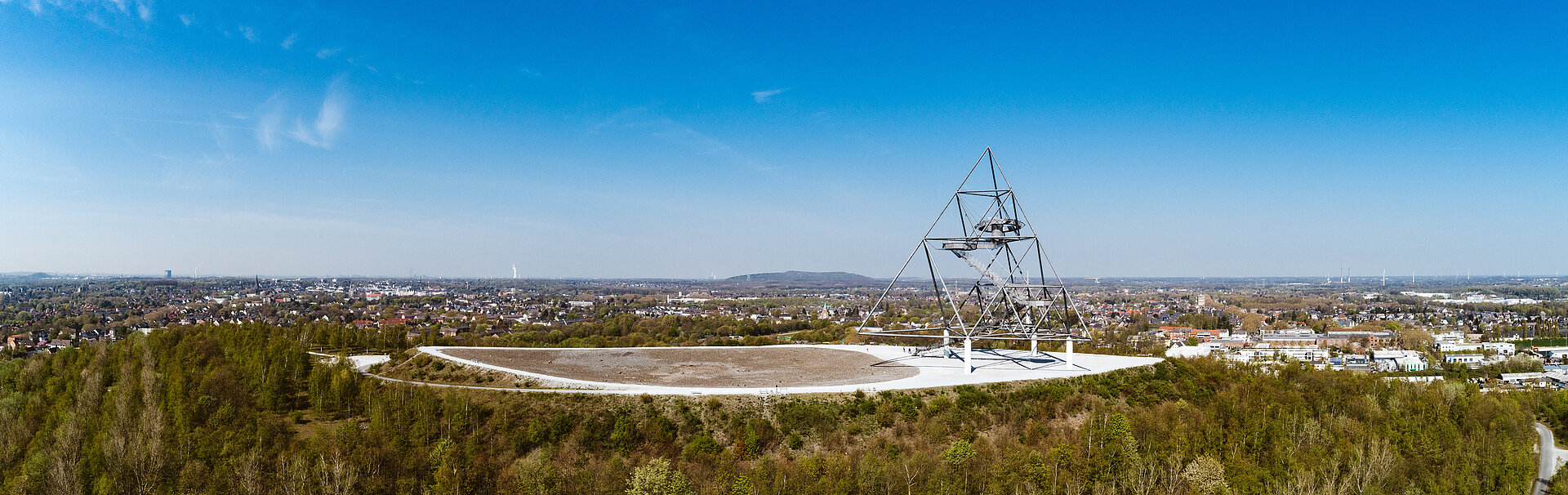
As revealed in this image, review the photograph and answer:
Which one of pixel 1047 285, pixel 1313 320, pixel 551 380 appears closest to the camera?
pixel 551 380

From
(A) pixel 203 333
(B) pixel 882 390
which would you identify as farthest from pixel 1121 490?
(A) pixel 203 333

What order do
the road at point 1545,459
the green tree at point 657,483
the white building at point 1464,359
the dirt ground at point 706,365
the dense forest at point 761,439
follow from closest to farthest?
the green tree at point 657,483 → the dense forest at point 761,439 → the road at point 1545,459 → the dirt ground at point 706,365 → the white building at point 1464,359

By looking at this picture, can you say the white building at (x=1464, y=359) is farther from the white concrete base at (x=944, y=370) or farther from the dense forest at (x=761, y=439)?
the white concrete base at (x=944, y=370)

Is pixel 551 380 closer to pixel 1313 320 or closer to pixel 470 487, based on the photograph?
pixel 470 487

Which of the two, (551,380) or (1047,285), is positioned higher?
(1047,285)

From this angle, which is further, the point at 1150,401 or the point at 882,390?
the point at 1150,401

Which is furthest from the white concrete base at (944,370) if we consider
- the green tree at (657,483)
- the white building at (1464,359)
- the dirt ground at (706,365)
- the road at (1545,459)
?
the white building at (1464,359)
